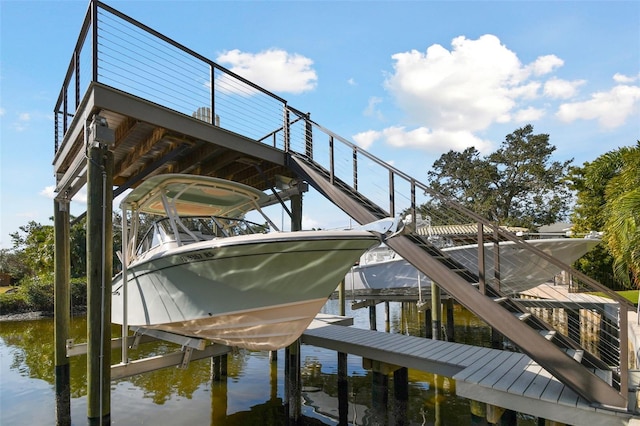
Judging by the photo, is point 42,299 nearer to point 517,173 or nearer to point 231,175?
point 231,175

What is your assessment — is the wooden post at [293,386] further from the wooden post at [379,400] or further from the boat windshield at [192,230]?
the boat windshield at [192,230]

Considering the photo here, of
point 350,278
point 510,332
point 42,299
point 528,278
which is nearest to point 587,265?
point 528,278

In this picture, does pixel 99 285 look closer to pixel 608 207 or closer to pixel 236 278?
pixel 236 278

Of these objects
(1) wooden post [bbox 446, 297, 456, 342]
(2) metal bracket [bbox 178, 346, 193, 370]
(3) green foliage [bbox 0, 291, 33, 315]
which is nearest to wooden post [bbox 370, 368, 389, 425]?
(2) metal bracket [bbox 178, 346, 193, 370]

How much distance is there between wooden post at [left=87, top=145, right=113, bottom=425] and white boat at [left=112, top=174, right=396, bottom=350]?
728 millimetres

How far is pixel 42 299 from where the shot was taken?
24.0 meters

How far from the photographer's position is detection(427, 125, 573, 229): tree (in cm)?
3384

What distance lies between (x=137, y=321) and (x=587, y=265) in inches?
916

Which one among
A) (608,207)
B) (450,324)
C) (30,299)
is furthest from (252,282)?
(30,299)

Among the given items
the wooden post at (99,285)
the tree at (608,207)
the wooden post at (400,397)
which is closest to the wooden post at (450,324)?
the tree at (608,207)

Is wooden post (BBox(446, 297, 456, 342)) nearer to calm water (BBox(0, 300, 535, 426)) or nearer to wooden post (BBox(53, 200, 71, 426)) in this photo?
calm water (BBox(0, 300, 535, 426))

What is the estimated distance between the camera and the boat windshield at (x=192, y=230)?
21.4ft

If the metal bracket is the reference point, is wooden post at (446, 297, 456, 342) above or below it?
below

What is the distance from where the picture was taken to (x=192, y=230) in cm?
702
